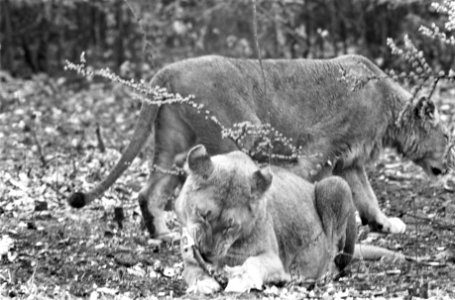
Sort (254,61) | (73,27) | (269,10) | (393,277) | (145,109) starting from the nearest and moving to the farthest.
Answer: (393,277)
(145,109)
(254,61)
(269,10)
(73,27)

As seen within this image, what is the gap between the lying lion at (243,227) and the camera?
19.0 feet

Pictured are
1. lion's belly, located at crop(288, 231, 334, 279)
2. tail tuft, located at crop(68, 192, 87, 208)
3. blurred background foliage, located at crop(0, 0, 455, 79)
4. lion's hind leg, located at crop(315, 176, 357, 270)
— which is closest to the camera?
lion's belly, located at crop(288, 231, 334, 279)

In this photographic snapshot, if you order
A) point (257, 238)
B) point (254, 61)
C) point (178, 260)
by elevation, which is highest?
point (254, 61)

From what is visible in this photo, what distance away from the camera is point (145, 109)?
834cm

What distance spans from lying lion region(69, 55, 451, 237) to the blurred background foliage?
16.4 feet

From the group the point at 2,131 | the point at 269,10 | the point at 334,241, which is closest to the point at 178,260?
the point at 334,241

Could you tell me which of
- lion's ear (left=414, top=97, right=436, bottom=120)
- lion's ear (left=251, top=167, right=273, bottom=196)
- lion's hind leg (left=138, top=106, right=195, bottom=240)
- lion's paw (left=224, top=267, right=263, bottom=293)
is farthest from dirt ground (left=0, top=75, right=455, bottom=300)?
lion's ear (left=414, top=97, right=436, bottom=120)

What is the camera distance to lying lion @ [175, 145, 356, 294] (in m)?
5.80

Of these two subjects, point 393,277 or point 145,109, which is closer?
point 393,277

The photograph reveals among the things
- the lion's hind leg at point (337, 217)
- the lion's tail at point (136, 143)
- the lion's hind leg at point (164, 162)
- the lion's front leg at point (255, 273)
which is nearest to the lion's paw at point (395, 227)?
the lion's hind leg at point (337, 217)

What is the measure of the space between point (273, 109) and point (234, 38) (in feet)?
21.0

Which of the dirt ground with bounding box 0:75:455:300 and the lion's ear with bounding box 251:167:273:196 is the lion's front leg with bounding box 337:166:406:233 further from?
the lion's ear with bounding box 251:167:273:196

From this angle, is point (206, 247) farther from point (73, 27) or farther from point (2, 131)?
point (73, 27)

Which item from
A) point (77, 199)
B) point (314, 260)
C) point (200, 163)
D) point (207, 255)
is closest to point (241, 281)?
point (207, 255)
